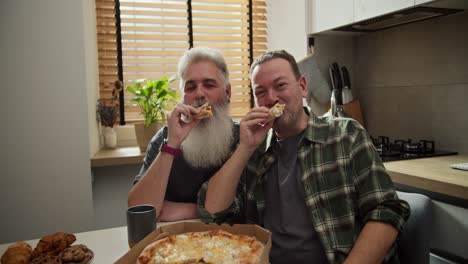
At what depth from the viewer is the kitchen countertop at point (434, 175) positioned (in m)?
1.41

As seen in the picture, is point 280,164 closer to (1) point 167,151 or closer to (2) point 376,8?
(1) point 167,151

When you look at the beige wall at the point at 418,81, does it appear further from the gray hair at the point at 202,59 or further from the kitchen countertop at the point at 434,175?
the gray hair at the point at 202,59

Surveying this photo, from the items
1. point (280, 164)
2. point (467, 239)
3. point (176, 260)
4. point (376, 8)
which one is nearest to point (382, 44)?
point (376, 8)

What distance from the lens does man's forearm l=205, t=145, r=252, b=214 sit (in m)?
1.23

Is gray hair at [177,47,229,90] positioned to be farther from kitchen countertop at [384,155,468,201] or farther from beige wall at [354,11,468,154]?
beige wall at [354,11,468,154]

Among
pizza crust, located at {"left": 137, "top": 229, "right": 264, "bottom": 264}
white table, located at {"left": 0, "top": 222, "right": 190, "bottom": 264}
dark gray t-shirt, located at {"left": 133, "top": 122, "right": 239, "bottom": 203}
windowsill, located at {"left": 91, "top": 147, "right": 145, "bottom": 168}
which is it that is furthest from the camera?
windowsill, located at {"left": 91, "top": 147, "right": 145, "bottom": 168}

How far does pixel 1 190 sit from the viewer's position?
2078 mm

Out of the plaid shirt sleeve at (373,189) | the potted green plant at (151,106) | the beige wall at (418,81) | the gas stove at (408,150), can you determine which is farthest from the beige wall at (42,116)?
the beige wall at (418,81)

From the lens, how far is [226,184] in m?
1.23

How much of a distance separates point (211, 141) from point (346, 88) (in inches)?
56.4

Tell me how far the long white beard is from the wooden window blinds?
4.68ft

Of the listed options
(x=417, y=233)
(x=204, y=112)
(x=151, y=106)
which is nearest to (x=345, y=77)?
(x=151, y=106)

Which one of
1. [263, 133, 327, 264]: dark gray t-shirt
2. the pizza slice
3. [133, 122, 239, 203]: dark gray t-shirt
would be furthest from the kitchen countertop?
[133, 122, 239, 203]: dark gray t-shirt

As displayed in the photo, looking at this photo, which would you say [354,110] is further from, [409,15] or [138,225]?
[138,225]
